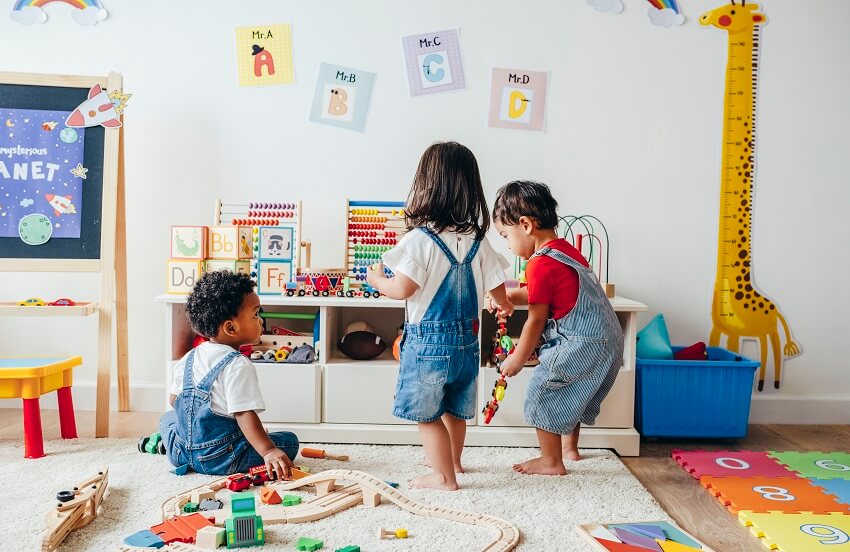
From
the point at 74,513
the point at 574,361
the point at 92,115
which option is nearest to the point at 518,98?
the point at 574,361

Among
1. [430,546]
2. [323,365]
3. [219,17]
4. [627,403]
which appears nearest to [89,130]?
[219,17]

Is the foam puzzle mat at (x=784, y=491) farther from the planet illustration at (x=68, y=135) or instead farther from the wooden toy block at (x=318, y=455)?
the planet illustration at (x=68, y=135)

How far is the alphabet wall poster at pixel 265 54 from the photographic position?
2932 millimetres

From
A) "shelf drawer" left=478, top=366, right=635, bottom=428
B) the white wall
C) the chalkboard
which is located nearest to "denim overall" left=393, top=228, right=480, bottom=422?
"shelf drawer" left=478, top=366, right=635, bottom=428

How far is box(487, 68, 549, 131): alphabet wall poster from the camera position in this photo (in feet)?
9.59

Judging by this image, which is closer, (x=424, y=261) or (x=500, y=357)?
(x=424, y=261)

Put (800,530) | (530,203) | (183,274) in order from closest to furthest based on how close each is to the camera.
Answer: (800,530)
(530,203)
(183,274)

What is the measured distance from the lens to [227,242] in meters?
2.63

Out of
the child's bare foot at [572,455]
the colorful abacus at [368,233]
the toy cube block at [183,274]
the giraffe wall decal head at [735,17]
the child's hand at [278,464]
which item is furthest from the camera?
the giraffe wall decal head at [735,17]

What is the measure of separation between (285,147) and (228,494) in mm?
1480

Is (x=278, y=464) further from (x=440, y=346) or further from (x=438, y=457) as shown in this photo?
(x=440, y=346)

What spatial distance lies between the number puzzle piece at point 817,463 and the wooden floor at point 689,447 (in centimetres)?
14

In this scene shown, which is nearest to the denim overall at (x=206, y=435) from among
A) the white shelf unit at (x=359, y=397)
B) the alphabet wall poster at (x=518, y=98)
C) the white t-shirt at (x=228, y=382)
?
the white t-shirt at (x=228, y=382)

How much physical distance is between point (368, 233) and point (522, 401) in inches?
32.5
